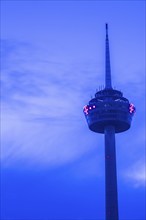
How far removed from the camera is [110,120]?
12056 centimetres

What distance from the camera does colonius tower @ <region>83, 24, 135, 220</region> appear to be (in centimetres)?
11581

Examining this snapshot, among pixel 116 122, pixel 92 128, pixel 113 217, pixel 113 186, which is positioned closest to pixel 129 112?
pixel 116 122

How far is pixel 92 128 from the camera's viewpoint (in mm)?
127750

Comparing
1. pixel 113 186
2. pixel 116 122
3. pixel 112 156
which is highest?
pixel 116 122

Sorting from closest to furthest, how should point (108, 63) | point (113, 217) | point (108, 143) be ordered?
point (113, 217)
point (108, 143)
point (108, 63)

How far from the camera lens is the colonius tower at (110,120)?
116 meters

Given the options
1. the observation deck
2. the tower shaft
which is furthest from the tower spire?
the tower shaft

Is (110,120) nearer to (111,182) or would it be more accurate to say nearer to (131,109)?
(131,109)

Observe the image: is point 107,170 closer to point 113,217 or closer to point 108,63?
point 113,217

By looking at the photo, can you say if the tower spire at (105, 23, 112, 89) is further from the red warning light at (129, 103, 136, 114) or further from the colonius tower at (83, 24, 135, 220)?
the red warning light at (129, 103, 136, 114)

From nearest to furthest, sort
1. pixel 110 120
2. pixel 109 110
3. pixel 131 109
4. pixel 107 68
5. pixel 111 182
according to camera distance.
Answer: pixel 111 182, pixel 110 120, pixel 109 110, pixel 131 109, pixel 107 68

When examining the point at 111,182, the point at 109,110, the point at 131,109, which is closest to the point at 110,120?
the point at 109,110

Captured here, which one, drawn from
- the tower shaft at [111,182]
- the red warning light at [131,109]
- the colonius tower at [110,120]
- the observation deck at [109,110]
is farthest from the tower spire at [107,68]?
the tower shaft at [111,182]

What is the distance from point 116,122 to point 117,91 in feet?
33.5
